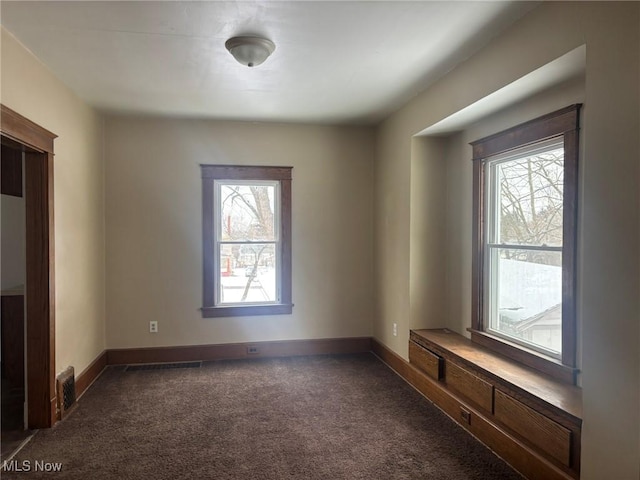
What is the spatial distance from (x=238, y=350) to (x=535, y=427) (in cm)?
305

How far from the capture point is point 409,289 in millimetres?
3814

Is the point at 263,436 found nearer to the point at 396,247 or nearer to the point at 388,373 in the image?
the point at 388,373

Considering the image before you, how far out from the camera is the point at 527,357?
2713 mm

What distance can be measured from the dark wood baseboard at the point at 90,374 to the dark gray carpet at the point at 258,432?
77 mm

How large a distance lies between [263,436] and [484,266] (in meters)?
2.11

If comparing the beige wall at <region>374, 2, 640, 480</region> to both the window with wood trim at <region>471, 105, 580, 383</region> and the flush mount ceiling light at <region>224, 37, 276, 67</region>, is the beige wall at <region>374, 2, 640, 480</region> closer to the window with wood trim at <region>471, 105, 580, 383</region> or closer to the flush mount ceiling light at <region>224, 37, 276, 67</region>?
the window with wood trim at <region>471, 105, 580, 383</region>

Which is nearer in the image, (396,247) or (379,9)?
(379,9)

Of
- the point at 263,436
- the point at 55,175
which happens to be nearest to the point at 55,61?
the point at 55,175

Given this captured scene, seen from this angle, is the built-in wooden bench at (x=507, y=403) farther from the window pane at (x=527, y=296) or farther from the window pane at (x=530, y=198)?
the window pane at (x=530, y=198)

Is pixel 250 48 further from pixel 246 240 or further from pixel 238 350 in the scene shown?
pixel 238 350

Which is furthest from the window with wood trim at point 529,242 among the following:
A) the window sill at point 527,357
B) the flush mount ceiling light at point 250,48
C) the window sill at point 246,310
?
the window sill at point 246,310

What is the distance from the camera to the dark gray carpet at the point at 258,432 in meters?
2.44

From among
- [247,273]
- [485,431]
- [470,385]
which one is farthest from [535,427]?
[247,273]

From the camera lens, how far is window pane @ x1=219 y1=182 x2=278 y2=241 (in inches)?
178
